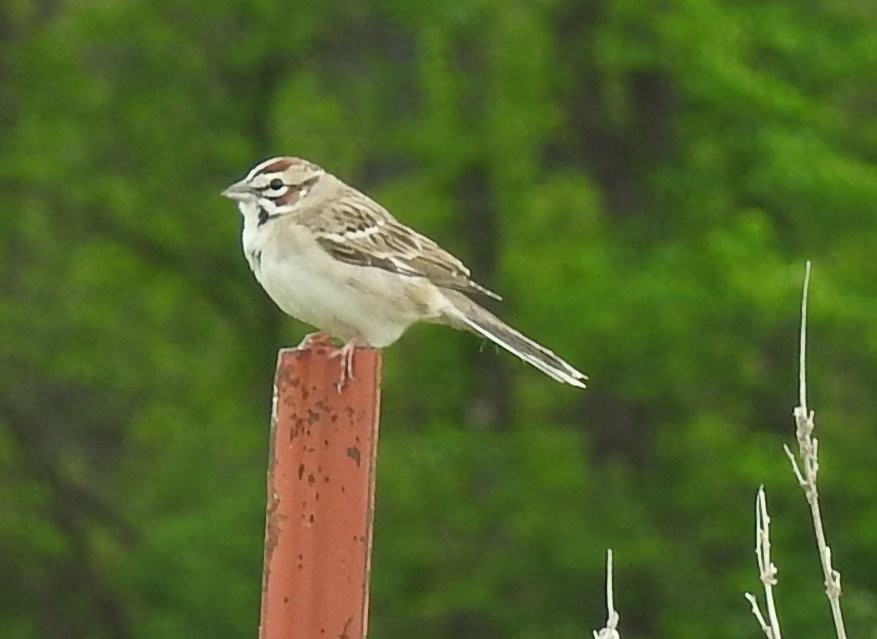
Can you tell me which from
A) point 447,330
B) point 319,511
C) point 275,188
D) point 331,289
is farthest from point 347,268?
point 447,330

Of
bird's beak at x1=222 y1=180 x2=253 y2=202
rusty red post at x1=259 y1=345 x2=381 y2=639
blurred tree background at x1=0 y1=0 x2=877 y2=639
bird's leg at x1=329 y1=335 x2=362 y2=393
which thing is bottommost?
rusty red post at x1=259 y1=345 x2=381 y2=639

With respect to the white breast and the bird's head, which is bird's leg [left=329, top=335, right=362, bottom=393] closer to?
the white breast

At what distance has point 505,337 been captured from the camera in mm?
6098

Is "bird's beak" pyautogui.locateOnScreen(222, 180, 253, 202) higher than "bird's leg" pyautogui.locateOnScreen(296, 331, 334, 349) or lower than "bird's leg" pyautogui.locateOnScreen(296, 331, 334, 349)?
higher

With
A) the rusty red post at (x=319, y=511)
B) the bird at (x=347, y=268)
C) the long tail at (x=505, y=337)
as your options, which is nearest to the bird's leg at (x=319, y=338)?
the bird at (x=347, y=268)

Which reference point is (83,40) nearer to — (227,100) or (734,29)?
(227,100)

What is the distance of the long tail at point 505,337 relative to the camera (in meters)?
5.87

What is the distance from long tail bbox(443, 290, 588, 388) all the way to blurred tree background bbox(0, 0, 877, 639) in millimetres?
9189

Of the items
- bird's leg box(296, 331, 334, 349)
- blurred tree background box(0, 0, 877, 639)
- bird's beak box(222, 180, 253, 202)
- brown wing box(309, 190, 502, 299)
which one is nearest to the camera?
bird's leg box(296, 331, 334, 349)

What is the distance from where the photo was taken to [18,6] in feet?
58.6

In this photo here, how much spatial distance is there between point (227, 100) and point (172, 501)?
3.34m

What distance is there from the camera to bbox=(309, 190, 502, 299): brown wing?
6123 mm

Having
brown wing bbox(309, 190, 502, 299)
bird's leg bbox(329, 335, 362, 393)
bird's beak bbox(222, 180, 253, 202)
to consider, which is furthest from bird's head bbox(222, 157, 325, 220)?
bird's leg bbox(329, 335, 362, 393)

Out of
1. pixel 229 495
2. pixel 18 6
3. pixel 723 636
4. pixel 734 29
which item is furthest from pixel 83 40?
pixel 723 636
